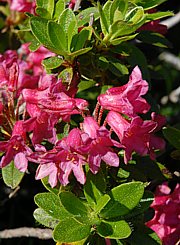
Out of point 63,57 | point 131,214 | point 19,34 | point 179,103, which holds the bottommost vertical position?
point 179,103

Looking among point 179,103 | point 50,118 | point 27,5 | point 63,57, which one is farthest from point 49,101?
point 179,103

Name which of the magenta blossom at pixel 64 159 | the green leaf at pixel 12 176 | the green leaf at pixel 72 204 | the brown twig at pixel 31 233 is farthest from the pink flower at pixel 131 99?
the brown twig at pixel 31 233

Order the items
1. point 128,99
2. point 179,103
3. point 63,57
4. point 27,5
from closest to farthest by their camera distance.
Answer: point 128,99 → point 63,57 → point 27,5 → point 179,103

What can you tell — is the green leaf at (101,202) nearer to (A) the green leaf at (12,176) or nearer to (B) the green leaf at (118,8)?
(A) the green leaf at (12,176)

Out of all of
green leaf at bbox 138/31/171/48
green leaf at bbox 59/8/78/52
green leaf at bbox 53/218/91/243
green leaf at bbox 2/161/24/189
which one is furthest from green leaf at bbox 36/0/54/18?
green leaf at bbox 53/218/91/243

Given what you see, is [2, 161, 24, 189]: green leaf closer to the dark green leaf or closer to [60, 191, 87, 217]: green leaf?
[60, 191, 87, 217]: green leaf

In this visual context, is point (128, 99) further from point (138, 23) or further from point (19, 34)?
point (19, 34)

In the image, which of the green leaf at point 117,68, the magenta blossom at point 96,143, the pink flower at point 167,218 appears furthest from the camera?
the pink flower at point 167,218
